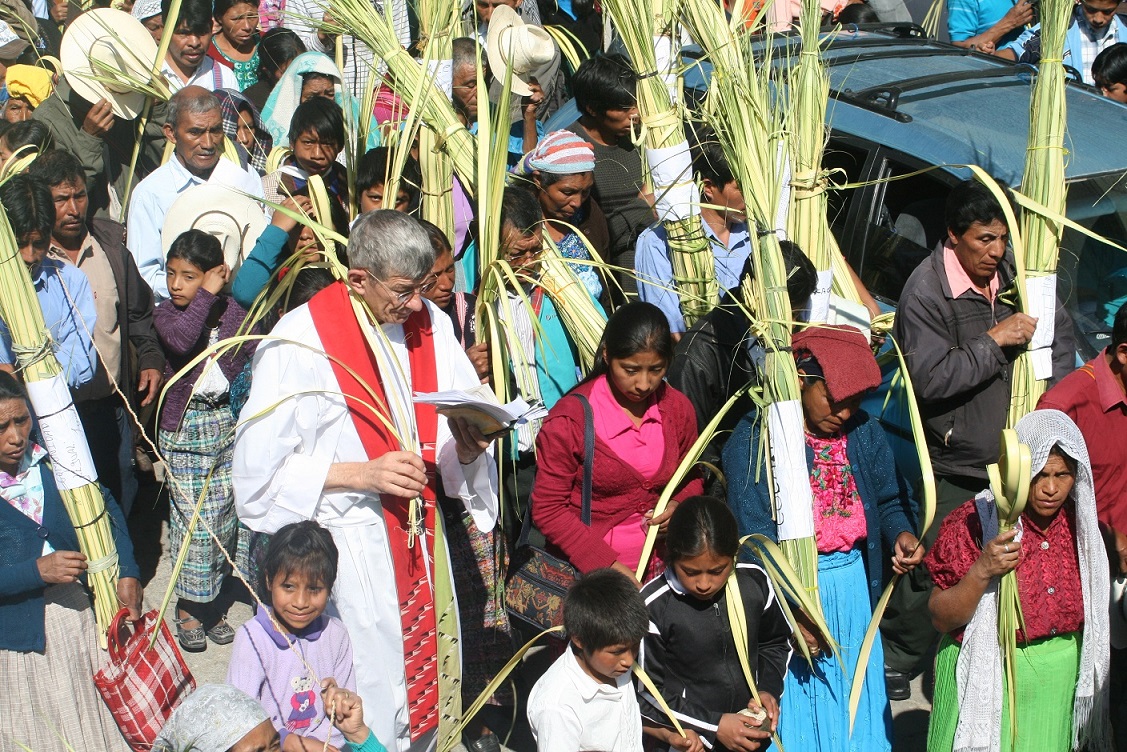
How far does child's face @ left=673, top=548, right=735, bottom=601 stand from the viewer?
3346mm

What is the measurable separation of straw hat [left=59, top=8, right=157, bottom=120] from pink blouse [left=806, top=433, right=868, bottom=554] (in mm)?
3784

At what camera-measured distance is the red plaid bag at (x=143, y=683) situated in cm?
345

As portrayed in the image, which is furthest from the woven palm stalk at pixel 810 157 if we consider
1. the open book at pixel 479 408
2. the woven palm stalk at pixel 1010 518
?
the open book at pixel 479 408

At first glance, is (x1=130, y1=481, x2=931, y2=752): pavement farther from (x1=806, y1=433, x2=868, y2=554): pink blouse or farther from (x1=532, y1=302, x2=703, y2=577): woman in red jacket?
(x1=532, y1=302, x2=703, y2=577): woman in red jacket

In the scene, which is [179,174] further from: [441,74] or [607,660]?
[607,660]

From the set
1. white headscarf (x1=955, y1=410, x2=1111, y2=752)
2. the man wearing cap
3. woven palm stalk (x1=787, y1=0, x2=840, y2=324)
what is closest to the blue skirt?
white headscarf (x1=955, y1=410, x2=1111, y2=752)

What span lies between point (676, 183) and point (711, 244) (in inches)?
12.2

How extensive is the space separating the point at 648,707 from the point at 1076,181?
2.78 metres

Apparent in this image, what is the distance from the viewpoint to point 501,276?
404 cm

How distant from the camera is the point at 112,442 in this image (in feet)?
17.0

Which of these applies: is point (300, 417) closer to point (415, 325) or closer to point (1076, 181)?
point (415, 325)

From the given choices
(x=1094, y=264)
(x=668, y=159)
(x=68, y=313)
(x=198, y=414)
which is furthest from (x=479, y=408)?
(x=1094, y=264)

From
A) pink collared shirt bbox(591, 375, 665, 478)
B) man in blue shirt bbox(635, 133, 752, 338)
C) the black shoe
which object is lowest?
the black shoe

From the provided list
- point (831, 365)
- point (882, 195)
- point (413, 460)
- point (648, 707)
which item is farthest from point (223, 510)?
point (882, 195)
